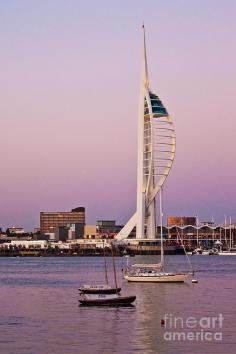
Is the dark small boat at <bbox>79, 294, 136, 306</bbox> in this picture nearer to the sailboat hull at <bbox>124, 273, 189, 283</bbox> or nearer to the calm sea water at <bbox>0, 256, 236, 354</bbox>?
the calm sea water at <bbox>0, 256, 236, 354</bbox>

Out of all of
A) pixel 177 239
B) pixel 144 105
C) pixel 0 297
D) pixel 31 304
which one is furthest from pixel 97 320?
pixel 177 239

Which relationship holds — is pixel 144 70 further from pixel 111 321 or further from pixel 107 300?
pixel 111 321

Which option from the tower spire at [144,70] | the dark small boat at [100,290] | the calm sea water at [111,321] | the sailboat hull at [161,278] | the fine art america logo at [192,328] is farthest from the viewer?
the tower spire at [144,70]

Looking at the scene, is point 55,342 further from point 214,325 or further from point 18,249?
point 18,249

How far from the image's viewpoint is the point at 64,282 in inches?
2817

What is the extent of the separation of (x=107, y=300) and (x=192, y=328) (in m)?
9.38

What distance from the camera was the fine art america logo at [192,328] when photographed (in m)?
33.6

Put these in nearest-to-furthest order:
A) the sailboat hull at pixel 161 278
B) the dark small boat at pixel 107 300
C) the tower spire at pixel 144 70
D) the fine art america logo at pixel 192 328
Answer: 1. the fine art america logo at pixel 192 328
2. the dark small boat at pixel 107 300
3. the sailboat hull at pixel 161 278
4. the tower spire at pixel 144 70

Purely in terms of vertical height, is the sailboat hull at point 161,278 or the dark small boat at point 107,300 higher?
the sailboat hull at point 161,278

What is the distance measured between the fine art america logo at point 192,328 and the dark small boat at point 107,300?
3.86 meters

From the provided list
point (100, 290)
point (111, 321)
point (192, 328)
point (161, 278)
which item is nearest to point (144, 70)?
point (161, 278)

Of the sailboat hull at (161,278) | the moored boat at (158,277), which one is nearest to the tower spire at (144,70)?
the moored boat at (158,277)

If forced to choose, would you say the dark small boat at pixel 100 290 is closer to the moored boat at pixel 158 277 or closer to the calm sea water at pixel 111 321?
the calm sea water at pixel 111 321

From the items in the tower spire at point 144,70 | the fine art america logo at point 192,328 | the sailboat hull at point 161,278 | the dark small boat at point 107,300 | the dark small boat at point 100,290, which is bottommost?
the fine art america logo at point 192,328
